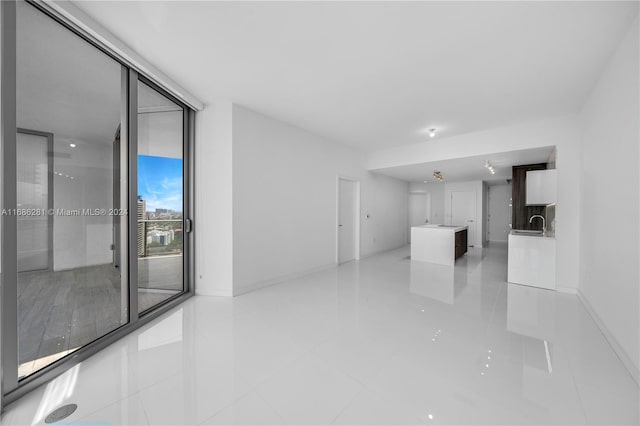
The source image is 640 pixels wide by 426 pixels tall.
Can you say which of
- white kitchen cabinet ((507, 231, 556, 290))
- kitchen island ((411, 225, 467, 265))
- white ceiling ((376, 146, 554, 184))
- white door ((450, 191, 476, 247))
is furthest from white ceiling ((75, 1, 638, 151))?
white door ((450, 191, 476, 247))

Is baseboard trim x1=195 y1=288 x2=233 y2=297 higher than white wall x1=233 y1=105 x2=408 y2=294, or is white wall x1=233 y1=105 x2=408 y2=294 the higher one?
white wall x1=233 y1=105 x2=408 y2=294

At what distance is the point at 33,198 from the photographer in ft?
6.15

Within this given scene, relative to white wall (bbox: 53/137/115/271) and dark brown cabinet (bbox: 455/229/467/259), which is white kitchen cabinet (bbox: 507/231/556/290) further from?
white wall (bbox: 53/137/115/271)

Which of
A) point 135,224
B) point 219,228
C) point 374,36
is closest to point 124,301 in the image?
point 135,224

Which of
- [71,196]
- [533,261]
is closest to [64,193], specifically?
[71,196]

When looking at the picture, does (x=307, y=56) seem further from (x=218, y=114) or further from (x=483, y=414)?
(x=483, y=414)

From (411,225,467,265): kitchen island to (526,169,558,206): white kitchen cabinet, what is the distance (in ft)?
5.85

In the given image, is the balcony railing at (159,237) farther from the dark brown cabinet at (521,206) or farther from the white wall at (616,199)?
the dark brown cabinet at (521,206)

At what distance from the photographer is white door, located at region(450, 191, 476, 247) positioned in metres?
8.73

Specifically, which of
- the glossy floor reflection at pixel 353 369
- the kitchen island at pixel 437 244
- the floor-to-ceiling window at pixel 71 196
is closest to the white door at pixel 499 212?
the kitchen island at pixel 437 244

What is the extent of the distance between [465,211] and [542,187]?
4.92 m

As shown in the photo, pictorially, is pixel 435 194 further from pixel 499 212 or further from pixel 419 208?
pixel 499 212

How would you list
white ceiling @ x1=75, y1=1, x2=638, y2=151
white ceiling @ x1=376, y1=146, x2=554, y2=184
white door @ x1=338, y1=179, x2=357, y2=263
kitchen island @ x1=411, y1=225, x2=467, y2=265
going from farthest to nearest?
white door @ x1=338, y1=179, x2=357, y2=263, kitchen island @ x1=411, y1=225, x2=467, y2=265, white ceiling @ x1=376, y1=146, x2=554, y2=184, white ceiling @ x1=75, y1=1, x2=638, y2=151

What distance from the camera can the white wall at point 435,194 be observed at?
9.48 m
